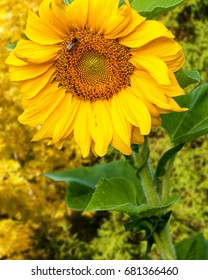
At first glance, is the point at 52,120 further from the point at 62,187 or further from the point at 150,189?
the point at 62,187

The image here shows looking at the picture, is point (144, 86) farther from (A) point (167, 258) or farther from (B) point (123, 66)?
(A) point (167, 258)

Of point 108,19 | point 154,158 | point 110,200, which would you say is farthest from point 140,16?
point 154,158

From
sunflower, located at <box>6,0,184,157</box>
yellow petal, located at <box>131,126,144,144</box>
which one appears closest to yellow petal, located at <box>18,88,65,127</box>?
sunflower, located at <box>6,0,184,157</box>

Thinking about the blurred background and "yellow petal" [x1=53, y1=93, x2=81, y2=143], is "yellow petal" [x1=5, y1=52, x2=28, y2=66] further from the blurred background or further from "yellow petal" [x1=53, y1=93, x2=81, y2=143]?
the blurred background

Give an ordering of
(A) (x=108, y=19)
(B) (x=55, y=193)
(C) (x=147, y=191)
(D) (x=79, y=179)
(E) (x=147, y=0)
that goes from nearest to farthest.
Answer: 1. (A) (x=108, y=19)
2. (E) (x=147, y=0)
3. (C) (x=147, y=191)
4. (D) (x=79, y=179)
5. (B) (x=55, y=193)

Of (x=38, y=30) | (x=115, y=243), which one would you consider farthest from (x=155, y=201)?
(x=115, y=243)
